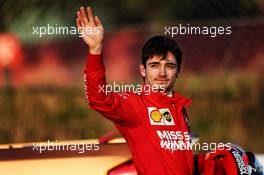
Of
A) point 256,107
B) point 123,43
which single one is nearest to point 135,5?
point 123,43

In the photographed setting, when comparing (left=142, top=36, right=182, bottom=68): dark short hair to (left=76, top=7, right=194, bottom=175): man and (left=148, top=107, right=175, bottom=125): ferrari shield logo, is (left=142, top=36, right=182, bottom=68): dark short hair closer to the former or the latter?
(left=76, top=7, right=194, bottom=175): man

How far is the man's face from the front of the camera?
2.74 meters

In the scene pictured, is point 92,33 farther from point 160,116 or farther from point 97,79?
point 160,116

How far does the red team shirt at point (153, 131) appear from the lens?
2.60 m

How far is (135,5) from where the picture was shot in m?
4.19

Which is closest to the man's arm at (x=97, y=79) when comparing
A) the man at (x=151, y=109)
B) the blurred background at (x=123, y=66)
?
the man at (x=151, y=109)

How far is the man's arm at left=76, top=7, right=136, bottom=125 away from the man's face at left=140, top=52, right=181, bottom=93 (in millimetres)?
215

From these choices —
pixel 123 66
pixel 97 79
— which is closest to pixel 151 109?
pixel 97 79

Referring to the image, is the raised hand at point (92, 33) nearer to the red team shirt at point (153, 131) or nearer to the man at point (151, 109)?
the man at point (151, 109)

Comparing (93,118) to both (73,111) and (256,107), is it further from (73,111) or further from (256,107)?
(256,107)

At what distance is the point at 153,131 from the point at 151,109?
0.24 feet

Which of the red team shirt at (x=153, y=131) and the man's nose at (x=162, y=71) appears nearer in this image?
the red team shirt at (x=153, y=131)

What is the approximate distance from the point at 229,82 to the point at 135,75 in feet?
2.06

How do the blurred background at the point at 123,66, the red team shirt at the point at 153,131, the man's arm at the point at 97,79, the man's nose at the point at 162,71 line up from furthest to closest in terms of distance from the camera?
the blurred background at the point at 123,66 → the man's nose at the point at 162,71 → the red team shirt at the point at 153,131 → the man's arm at the point at 97,79
